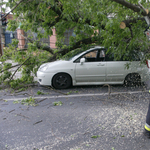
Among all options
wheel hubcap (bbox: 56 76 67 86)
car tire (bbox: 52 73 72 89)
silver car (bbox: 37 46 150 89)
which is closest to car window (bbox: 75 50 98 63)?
silver car (bbox: 37 46 150 89)

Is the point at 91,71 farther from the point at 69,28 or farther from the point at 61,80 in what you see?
the point at 69,28

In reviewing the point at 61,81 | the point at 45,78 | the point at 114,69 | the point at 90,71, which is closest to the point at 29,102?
the point at 45,78

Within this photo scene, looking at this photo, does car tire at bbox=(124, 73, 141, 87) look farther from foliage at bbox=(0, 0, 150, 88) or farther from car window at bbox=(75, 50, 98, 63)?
car window at bbox=(75, 50, 98, 63)

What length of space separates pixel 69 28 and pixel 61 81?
2176mm

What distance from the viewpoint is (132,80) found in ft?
19.7

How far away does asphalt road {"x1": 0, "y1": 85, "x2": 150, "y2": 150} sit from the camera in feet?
8.48

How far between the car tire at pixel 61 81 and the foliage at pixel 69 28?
989 mm

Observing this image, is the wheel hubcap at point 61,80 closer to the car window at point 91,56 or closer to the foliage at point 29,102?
the car window at point 91,56

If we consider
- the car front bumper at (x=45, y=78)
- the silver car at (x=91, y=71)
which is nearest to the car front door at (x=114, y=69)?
the silver car at (x=91, y=71)

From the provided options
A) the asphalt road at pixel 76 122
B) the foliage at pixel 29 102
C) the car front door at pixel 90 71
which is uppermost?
the car front door at pixel 90 71

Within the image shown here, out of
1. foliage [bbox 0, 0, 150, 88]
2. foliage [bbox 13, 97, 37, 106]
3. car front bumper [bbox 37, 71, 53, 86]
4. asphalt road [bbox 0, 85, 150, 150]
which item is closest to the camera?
asphalt road [bbox 0, 85, 150, 150]

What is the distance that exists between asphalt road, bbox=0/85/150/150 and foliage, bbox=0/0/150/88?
158 centimetres

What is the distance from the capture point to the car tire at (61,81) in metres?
5.86

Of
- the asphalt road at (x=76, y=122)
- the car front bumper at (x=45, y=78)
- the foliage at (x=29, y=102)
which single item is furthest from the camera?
the car front bumper at (x=45, y=78)
